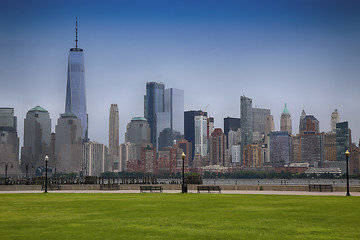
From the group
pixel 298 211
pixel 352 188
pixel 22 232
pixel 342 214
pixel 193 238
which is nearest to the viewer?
pixel 193 238

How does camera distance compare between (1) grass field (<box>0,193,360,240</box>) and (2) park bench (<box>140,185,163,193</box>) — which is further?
(2) park bench (<box>140,185,163,193</box>)

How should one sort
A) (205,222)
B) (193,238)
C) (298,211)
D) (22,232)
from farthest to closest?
(298,211), (205,222), (22,232), (193,238)

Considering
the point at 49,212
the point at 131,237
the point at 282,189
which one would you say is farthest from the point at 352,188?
the point at 131,237

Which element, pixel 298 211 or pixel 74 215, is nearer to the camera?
pixel 74 215

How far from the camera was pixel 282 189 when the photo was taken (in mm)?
53750

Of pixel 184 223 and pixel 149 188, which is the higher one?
pixel 184 223

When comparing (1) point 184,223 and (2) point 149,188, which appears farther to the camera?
(2) point 149,188

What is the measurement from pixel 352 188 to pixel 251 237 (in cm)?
3862

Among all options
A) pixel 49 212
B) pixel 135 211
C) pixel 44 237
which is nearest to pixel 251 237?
pixel 44 237

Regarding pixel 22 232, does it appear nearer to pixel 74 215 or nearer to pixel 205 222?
pixel 74 215

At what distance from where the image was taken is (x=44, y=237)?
57.1 feet

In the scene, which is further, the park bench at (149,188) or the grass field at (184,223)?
the park bench at (149,188)

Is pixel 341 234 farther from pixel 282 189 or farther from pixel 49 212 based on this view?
pixel 282 189

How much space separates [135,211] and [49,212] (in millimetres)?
4859
